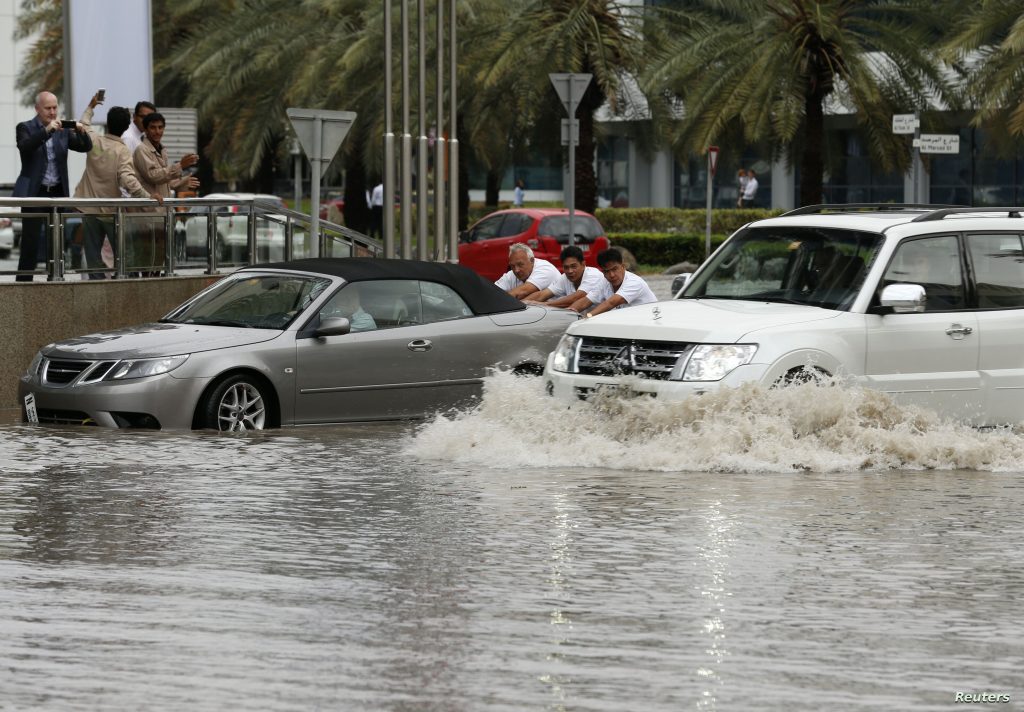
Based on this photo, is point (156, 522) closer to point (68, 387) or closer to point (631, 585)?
point (631, 585)

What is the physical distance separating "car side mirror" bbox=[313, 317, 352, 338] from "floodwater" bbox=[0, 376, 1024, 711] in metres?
0.80

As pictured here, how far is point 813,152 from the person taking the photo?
33.0 m

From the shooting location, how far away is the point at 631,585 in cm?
750

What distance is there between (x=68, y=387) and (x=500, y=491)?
4.12 m

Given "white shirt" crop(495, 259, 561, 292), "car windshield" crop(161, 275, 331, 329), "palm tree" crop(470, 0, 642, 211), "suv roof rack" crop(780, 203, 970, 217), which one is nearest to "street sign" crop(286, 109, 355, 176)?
"white shirt" crop(495, 259, 561, 292)

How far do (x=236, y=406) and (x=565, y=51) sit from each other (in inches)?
933

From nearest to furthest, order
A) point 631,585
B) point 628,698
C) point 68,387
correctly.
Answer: point 628,698 → point 631,585 → point 68,387

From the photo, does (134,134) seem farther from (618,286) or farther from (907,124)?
(907,124)

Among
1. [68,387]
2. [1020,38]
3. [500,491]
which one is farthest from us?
[1020,38]

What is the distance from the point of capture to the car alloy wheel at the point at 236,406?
12953 millimetres

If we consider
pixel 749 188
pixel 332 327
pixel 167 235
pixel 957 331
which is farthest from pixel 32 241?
pixel 749 188

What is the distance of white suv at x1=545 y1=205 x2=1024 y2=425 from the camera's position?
36.8 ft

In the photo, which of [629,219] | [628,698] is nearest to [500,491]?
[628,698]

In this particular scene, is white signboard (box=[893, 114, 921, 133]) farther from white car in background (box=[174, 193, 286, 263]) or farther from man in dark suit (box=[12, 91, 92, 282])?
man in dark suit (box=[12, 91, 92, 282])
